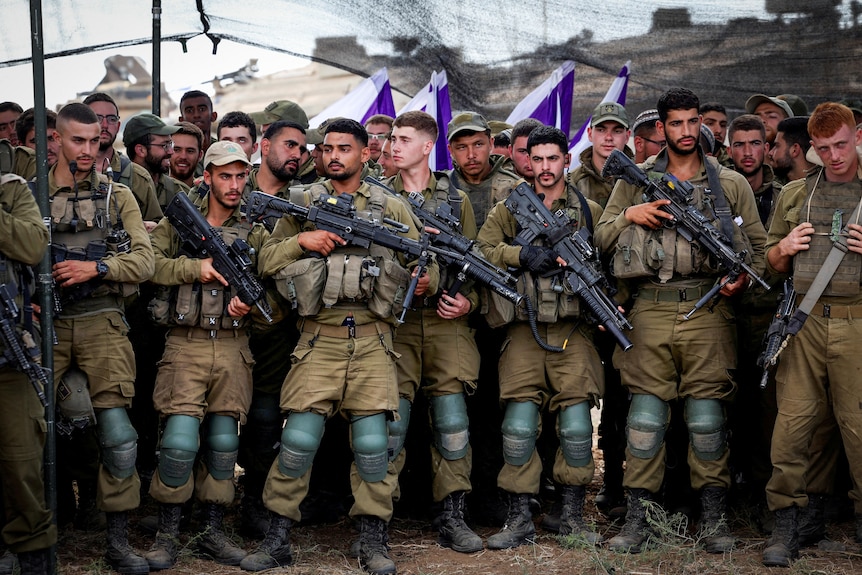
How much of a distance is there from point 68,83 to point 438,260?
201 inches

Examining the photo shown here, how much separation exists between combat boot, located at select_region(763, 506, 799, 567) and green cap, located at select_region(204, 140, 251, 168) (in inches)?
153

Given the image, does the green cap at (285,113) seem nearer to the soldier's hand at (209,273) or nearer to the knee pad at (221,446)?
the soldier's hand at (209,273)

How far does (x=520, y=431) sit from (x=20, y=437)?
2.96m

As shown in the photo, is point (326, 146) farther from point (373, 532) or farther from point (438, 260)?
point (373, 532)

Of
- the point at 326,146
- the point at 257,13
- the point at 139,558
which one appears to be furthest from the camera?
the point at 257,13

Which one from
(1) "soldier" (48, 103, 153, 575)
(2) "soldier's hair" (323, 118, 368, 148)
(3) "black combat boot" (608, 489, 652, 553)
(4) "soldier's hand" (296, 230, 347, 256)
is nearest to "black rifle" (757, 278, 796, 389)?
(3) "black combat boot" (608, 489, 652, 553)

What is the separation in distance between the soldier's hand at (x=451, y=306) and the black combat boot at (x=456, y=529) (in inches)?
44.4

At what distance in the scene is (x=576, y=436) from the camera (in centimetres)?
678

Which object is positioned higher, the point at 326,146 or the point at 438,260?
the point at 326,146

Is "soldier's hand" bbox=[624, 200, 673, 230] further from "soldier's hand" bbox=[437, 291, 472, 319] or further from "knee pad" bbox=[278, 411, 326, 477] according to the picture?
"knee pad" bbox=[278, 411, 326, 477]

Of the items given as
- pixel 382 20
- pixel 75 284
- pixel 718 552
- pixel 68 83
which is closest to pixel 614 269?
pixel 718 552

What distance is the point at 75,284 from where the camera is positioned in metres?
6.20

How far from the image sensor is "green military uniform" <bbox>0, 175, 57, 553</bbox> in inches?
221

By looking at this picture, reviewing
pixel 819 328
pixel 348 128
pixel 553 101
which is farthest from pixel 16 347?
pixel 553 101
